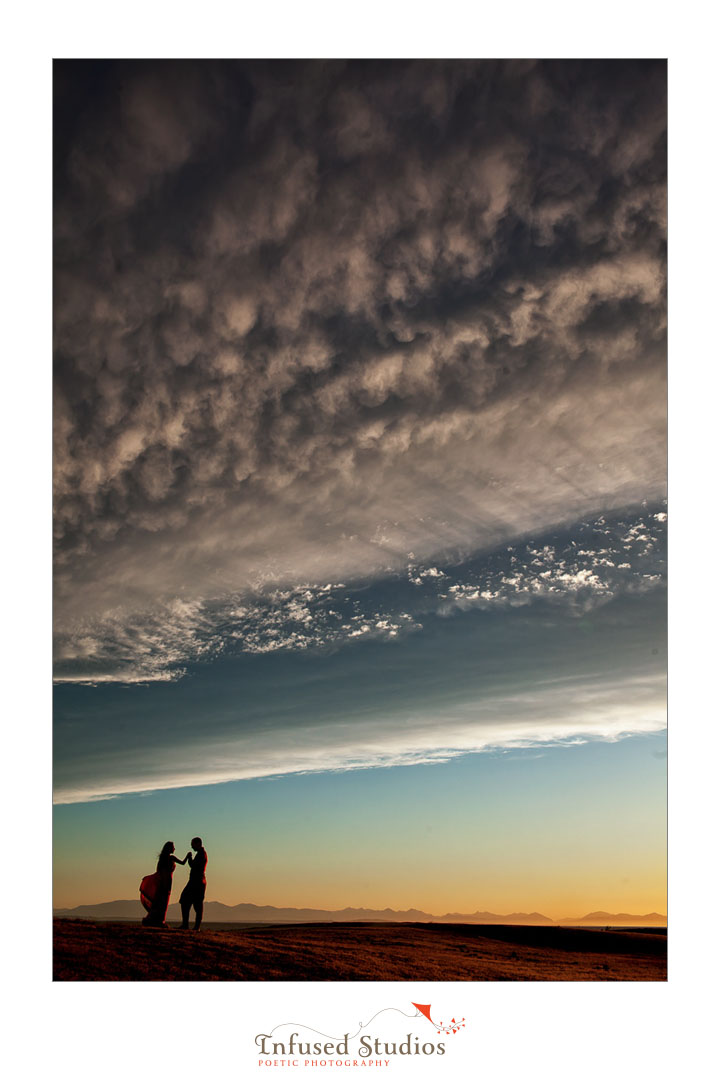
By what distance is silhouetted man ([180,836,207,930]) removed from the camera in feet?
35.9

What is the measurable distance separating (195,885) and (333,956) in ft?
7.76

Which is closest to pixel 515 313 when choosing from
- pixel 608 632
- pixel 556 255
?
pixel 556 255

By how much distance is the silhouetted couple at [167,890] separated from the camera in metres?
10.9

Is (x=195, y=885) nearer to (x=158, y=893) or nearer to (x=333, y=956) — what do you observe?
(x=158, y=893)

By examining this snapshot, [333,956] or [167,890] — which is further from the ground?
[167,890]

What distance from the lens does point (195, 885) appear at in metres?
11.1

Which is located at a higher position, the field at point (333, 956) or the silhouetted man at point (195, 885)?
the silhouetted man at point (195, 885)

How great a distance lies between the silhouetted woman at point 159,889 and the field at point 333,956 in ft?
0.96

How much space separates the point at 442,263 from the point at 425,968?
10.5 meters
